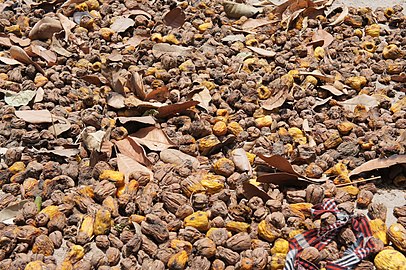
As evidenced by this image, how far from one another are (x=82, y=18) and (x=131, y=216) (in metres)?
1.86

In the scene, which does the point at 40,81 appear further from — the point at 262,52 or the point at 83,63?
the point at 262,52

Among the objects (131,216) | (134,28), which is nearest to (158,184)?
(131,216)

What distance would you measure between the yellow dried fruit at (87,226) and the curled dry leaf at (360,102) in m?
1.52

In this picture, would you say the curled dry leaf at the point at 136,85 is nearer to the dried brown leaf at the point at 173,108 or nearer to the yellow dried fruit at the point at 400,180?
the dried brown leaf at the point at 173,108

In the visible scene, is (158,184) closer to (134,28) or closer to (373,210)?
(373,210)

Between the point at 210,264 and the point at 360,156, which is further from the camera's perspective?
the point at 360,156

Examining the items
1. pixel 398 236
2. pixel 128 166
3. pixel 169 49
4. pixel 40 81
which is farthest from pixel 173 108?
pixel 398 236

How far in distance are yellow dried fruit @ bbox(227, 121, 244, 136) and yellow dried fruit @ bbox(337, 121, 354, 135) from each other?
0.49 m

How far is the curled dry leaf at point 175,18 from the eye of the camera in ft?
12.3

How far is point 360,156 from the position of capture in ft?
8.75

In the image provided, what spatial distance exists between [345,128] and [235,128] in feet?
1.81

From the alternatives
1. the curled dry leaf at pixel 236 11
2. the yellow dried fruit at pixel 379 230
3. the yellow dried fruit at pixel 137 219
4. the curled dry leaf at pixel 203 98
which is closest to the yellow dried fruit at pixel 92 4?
the curled dry leaf at pixel 236 11

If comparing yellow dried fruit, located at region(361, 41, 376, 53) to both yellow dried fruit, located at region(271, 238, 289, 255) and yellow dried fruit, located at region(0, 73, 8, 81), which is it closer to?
yellow dried fruit, located at region(271, 238, 289, 255)

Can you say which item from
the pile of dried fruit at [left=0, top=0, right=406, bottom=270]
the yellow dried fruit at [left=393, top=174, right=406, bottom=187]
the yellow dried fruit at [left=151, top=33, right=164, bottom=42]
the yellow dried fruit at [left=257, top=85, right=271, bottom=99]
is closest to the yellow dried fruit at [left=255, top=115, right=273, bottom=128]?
the pile of dried fruit at [left=0, top=0, right=406, bottom=270]
